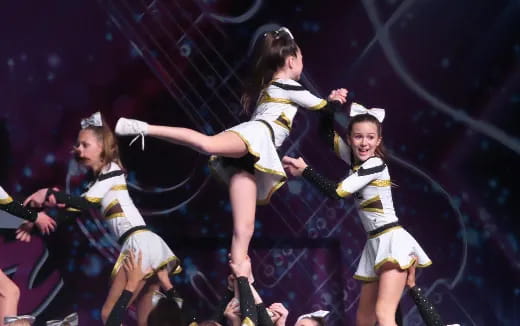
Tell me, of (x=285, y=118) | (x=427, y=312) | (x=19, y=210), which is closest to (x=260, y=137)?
(x=285, y=118)

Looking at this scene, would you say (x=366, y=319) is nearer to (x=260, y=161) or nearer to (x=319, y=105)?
(x=260, y=161)

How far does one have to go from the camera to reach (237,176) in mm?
3584

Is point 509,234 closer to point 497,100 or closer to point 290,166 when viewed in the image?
point 497,100

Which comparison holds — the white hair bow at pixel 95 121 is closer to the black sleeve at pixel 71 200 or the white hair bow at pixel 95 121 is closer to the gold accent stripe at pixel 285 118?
the black sleeve at pixel 71 200

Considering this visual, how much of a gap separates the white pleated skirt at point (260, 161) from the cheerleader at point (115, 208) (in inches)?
23.8

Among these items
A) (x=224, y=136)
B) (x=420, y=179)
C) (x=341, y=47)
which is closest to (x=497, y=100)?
(x=420, y=179)

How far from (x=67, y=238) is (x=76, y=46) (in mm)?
1197

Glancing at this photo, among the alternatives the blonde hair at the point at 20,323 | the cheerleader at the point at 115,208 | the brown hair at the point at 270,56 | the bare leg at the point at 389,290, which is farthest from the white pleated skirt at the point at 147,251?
the bare leg at the point at 389,290

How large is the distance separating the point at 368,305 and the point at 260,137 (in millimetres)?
964

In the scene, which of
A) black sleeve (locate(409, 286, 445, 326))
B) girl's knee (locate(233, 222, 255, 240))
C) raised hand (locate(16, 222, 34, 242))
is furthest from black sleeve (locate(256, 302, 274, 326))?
raised hand (locate(16, 222, 34, 242))

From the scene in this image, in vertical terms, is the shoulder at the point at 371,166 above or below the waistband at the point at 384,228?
above

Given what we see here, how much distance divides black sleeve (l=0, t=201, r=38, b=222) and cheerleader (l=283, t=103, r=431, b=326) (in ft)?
4.36

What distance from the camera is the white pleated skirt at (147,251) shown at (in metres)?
3.94

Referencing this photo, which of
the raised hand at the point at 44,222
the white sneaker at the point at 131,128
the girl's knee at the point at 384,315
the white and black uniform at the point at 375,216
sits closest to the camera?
the white sneaker at the point at 131,128
